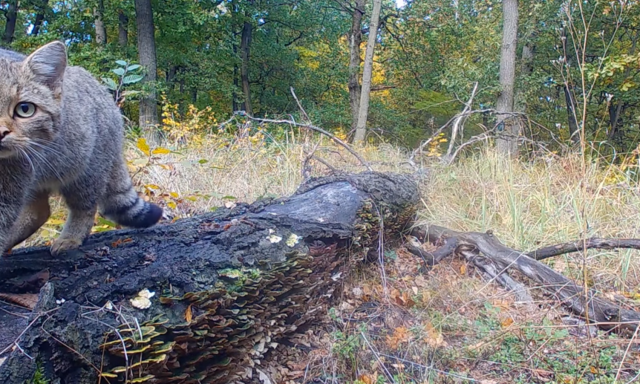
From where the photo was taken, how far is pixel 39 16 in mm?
14453

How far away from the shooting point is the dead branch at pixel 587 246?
2.86 m

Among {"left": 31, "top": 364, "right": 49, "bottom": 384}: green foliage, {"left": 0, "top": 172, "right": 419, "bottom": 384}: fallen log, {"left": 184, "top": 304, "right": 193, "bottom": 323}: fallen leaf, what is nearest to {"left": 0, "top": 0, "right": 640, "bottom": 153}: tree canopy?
{"left": 0, "top": 172, "right": 419, "bottom": 384}: fallen log

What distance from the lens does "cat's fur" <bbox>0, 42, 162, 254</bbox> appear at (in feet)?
6.09

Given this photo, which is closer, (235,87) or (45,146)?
(45,146)

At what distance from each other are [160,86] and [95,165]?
9761 mm

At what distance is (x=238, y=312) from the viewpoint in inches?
80.7

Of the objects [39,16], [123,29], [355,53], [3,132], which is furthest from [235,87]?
[3,132]

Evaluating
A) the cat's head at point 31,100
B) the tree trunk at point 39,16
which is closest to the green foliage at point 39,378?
the cat's head at point 31,100

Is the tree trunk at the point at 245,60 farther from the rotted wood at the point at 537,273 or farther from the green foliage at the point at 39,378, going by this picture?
the green foliage at the point at 39,378

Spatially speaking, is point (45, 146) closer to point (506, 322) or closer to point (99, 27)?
point (506, 322)

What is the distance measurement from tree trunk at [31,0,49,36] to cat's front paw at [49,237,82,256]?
14.2 meters

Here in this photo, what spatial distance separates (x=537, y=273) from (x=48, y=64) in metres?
3.28

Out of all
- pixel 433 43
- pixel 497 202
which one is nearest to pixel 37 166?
pixel 497 202

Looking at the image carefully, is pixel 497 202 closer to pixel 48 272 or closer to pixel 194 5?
pixel 48 272
